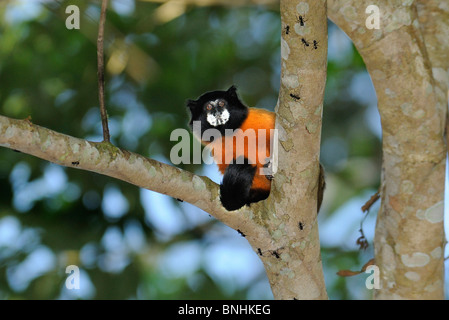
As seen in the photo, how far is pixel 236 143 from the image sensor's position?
5.77 metres

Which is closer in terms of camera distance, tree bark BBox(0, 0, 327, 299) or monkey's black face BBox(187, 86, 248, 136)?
tree bark BBox(0, 0, 327, 299)

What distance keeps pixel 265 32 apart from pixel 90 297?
571cm

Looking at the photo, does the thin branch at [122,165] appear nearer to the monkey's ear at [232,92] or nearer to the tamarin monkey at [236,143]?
the tamarin monkey at [236,143]

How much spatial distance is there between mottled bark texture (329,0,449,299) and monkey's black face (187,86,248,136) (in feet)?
6.01

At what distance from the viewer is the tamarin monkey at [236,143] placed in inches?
197

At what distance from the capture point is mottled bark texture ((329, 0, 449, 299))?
450cm

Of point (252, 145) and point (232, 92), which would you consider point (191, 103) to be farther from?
point (252, 145)

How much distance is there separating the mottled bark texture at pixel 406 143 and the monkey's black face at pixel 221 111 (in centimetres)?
183

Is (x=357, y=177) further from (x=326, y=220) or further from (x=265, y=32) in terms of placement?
(x=265, y=32)

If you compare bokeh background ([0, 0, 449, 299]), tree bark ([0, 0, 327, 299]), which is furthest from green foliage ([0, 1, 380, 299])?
tree bark ([0, 0, 327, 299])

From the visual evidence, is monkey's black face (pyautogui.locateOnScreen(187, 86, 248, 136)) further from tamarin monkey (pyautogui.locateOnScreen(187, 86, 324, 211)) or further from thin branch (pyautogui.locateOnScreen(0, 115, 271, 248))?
thin branch (pyautogui.locateOnScreen(0, 115, 271, 248))

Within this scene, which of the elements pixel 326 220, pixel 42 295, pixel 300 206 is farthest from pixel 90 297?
pixel 300 206

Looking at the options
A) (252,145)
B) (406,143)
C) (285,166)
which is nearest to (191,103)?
(252,145)

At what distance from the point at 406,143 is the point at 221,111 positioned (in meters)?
2.24
